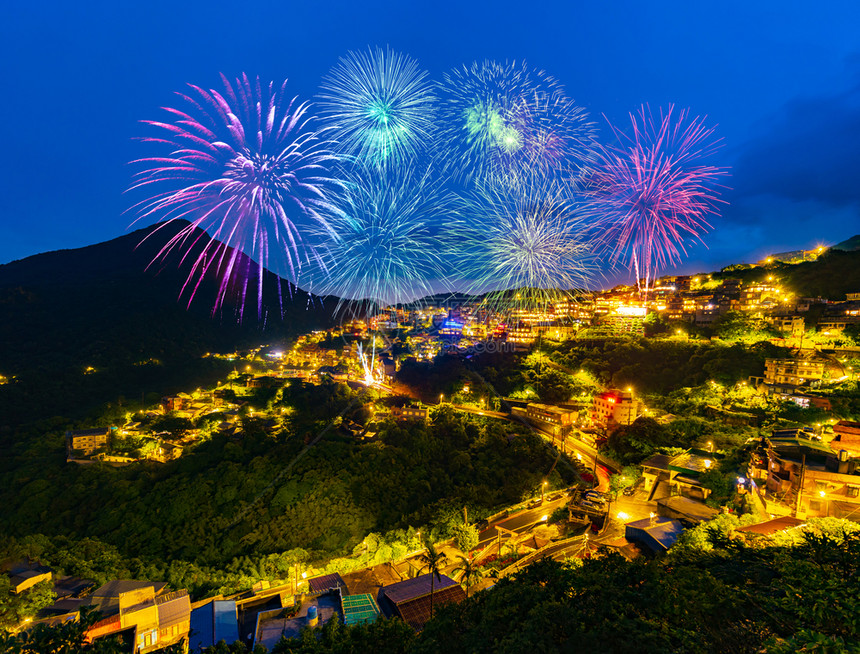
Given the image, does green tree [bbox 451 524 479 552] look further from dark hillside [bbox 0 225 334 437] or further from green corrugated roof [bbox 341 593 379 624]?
dark hillside [bbox 0 225 334 437]

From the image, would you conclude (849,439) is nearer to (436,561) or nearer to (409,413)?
(436,561)

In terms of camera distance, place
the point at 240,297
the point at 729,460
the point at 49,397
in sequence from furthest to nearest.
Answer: the point at 240,297 → the point at 49,397 → the point at 729,460

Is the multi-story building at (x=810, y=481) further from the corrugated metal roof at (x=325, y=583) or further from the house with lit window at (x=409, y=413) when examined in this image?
the house with lit window at (x=409, y=413)

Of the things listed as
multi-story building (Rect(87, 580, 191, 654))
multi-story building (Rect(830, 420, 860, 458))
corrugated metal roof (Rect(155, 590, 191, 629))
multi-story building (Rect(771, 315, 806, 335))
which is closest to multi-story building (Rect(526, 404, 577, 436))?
multi-story building (Rect(830, 420, 860, 458))

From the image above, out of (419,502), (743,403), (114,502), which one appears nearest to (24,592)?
(114,502)

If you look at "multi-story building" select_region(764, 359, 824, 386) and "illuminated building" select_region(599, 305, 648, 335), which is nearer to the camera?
"multi-story building" select_region(764, 359, 824, 386)

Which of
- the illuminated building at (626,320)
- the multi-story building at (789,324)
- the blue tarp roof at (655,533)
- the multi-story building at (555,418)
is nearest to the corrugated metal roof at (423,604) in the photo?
the blue tarp roof at (655,533)

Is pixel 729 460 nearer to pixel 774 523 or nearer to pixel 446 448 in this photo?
pixel 774 523

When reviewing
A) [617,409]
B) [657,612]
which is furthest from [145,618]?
[617,409]
